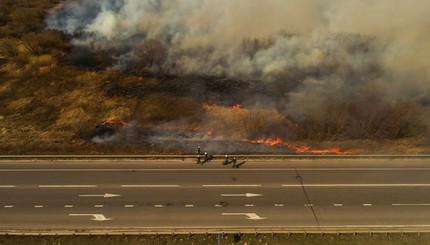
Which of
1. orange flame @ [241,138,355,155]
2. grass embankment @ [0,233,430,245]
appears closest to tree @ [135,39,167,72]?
orange flame @ [241,138,355,155]

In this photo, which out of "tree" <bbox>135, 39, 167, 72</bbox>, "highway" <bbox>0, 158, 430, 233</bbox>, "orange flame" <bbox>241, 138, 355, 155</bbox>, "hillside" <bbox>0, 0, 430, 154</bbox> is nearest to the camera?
"highway" <bbox>0, 158, 430, 233</bbox>

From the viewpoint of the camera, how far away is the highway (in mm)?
19859

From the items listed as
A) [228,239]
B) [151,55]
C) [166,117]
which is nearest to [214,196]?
[228,239]

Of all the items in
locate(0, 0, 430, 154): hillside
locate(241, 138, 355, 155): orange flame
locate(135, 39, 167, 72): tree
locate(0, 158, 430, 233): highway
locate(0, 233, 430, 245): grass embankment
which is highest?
locate(135, 39, 167, 72): tree

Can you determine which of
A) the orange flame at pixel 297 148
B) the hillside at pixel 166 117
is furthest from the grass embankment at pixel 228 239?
the hillside at pixel 166 117

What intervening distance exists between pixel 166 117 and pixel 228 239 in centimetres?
1614

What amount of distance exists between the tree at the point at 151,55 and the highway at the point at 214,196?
17534 mm

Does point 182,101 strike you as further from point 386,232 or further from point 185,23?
point 386,232

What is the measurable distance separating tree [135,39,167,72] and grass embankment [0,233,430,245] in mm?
24342

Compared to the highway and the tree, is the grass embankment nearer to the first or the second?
the highway

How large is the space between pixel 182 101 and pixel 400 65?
2372 cm

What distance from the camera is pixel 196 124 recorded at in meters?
30.9

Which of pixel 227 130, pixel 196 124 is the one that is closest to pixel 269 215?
pixel 227 130

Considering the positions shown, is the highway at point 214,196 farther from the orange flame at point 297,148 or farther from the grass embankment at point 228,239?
the orange flame at point 297,148
